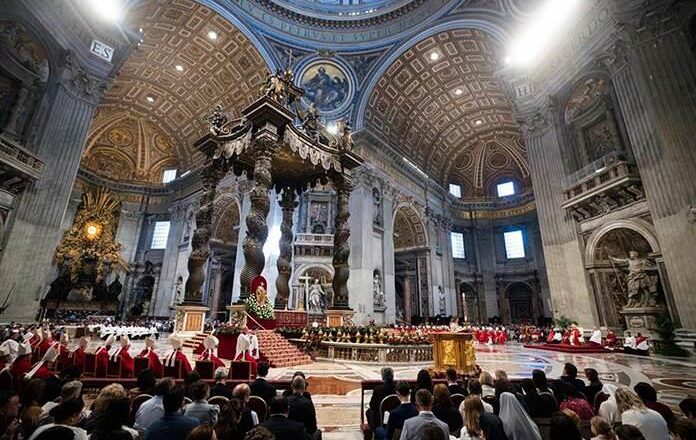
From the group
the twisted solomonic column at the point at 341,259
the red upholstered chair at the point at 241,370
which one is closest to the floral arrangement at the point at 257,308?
the twisted solomonic column at the point at 341,259

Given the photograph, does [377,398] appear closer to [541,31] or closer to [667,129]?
[667,129]

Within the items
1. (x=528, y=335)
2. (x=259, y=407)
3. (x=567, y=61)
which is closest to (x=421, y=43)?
(x=567, y=61)

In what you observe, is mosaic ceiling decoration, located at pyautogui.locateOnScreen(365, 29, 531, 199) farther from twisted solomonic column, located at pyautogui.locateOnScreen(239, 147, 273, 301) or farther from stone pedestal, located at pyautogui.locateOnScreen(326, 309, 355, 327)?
stone pedestal, located at pyautogui.locateOnScreen(326, 309, 355, 327)

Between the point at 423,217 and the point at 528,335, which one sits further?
the point at 423,217

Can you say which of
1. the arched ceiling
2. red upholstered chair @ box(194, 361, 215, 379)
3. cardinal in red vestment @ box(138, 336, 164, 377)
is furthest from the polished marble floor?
the arched ceiling

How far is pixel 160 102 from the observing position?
70.1ft

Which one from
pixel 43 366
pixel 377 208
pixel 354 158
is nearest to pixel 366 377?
pixel 43 366

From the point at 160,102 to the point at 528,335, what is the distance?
86.1 feet

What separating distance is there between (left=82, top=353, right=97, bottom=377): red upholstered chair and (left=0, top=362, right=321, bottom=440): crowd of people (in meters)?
1.95

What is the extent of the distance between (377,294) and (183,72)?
17.8 metres

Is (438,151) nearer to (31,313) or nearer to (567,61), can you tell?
(567,61)

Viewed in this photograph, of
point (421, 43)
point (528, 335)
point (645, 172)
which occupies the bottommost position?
point (528, 335)

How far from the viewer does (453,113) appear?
22.8 meters

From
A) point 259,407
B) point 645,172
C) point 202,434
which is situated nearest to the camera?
point 202,434
